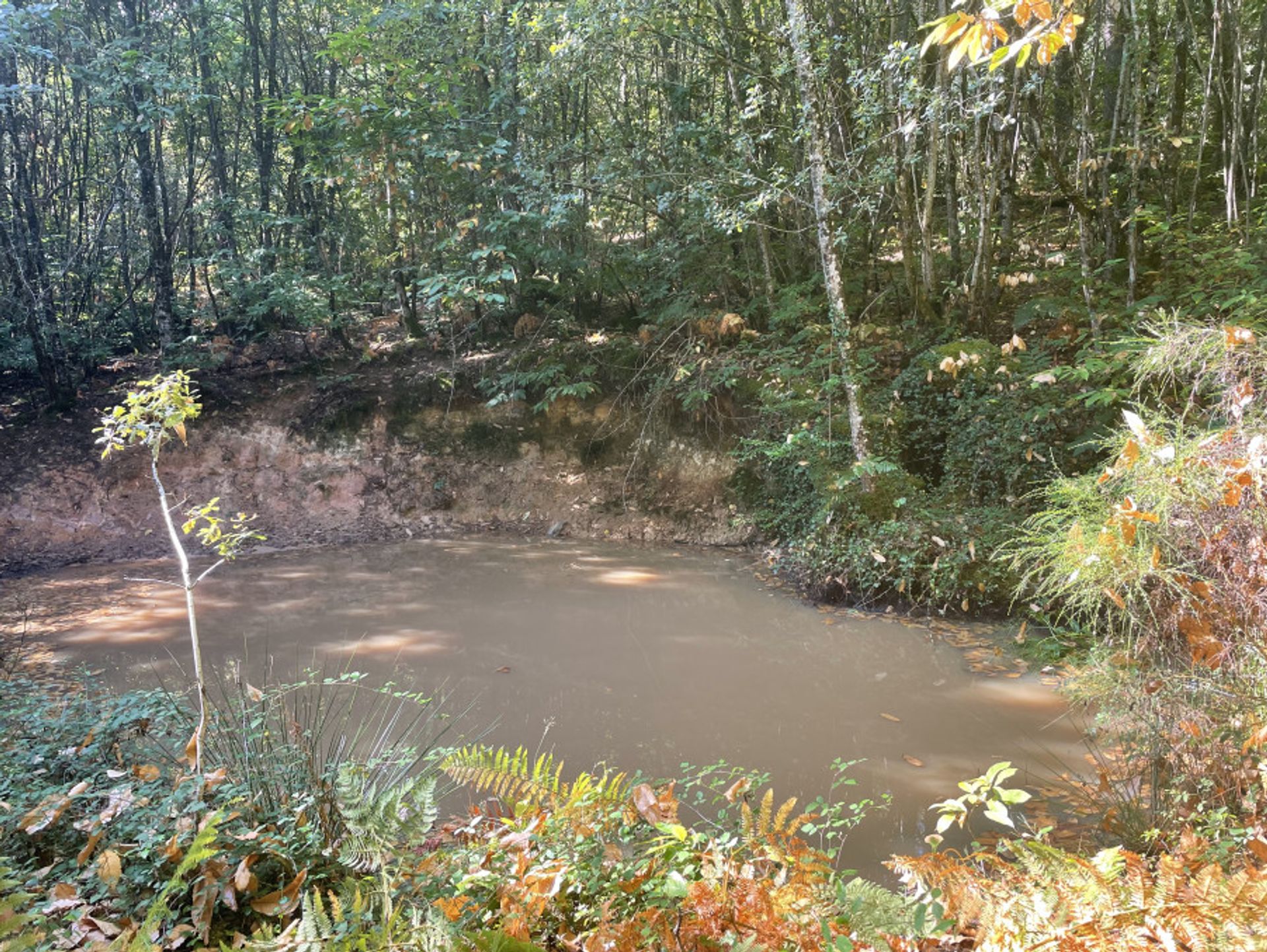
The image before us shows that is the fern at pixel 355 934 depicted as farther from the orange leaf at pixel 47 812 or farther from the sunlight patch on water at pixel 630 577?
the sunlight patch on water at pixel 630 577

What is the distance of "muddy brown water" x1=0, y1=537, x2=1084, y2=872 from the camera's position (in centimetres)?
436

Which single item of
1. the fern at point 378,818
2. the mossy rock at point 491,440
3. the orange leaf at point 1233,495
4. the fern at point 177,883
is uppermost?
the orange leaf at point 1233,495

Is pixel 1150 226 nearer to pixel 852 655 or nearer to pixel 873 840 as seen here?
pixel 852 655

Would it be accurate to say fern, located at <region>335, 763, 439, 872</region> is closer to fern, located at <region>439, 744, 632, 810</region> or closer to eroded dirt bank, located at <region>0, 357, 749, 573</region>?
fern, located at <region>439, 744, 632, 810</region>

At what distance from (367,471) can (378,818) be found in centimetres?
917

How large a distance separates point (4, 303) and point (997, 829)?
535 inches

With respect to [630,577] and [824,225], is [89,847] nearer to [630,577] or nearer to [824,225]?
[630,577]

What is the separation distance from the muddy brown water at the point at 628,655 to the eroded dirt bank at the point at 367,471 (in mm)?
976

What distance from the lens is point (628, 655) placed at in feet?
19.6

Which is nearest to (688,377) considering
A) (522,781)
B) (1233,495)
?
(522,781)

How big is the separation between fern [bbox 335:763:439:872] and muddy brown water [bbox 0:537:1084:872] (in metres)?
1.90

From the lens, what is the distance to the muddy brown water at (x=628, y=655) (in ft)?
14.3

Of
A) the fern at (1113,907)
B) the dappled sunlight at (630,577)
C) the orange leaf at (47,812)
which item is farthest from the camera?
the dappled sunlight at (630,577)

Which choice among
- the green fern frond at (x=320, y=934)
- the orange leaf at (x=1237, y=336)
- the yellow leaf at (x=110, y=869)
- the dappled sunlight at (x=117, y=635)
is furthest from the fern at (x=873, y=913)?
the dappled sunlight at (x=117, y=635)
